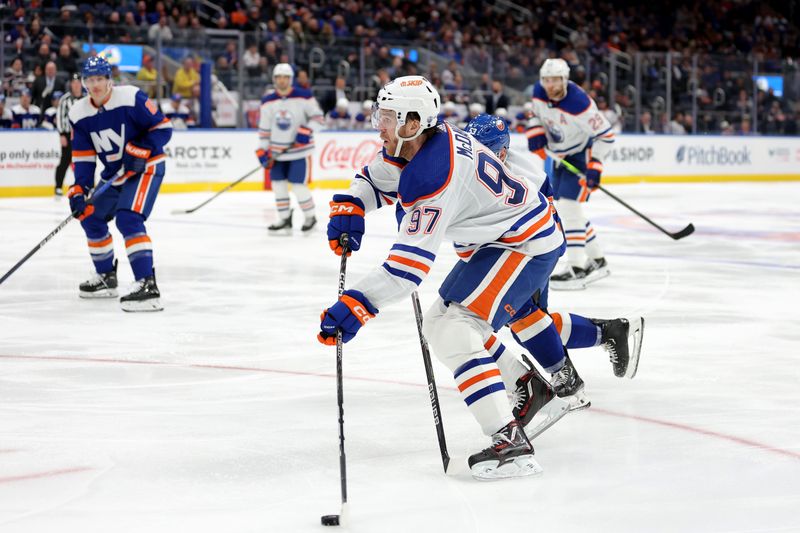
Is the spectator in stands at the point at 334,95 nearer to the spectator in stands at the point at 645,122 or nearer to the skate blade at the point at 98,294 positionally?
the spectator in stands at the point at 645,122

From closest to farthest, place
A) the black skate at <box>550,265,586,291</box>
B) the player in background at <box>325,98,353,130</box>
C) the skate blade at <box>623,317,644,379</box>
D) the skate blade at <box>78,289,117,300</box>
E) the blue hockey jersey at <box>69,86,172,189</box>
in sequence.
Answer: the skate blade at <box>623,317,644,379</box>, the blue hockey jersey at <box>69,86,172,189</box>, the skate blade at <box>78,289,117,300</box>, the black skate at <box>550,265,586,291</box>, the player in background at <box>325,98,353,130</box>

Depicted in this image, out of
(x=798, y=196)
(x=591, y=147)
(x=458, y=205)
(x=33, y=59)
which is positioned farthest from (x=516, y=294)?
(x=798, y=196)

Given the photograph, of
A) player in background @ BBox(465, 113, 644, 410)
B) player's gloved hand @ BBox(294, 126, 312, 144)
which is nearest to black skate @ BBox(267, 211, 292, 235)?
player's gloved hand @ BBox(294, 126, 312, 144)

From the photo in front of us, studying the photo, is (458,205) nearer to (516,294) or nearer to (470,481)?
(516,294)

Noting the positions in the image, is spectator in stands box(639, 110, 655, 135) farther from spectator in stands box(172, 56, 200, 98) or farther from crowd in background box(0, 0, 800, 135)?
spectator in stands box(172, 56, 200, 98)

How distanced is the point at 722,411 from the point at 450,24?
15.9m

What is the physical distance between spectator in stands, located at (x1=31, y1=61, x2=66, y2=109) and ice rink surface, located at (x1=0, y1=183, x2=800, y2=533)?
230 inches

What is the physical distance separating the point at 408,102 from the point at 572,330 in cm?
125

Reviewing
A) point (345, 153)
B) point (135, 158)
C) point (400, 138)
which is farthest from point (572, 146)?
point (345, 153)

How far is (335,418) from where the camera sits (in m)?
3.61

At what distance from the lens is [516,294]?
3.16m

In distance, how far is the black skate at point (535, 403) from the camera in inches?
134

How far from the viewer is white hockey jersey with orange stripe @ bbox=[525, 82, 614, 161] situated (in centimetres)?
678

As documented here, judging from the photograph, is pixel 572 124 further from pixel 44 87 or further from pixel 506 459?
pixel 44 87
